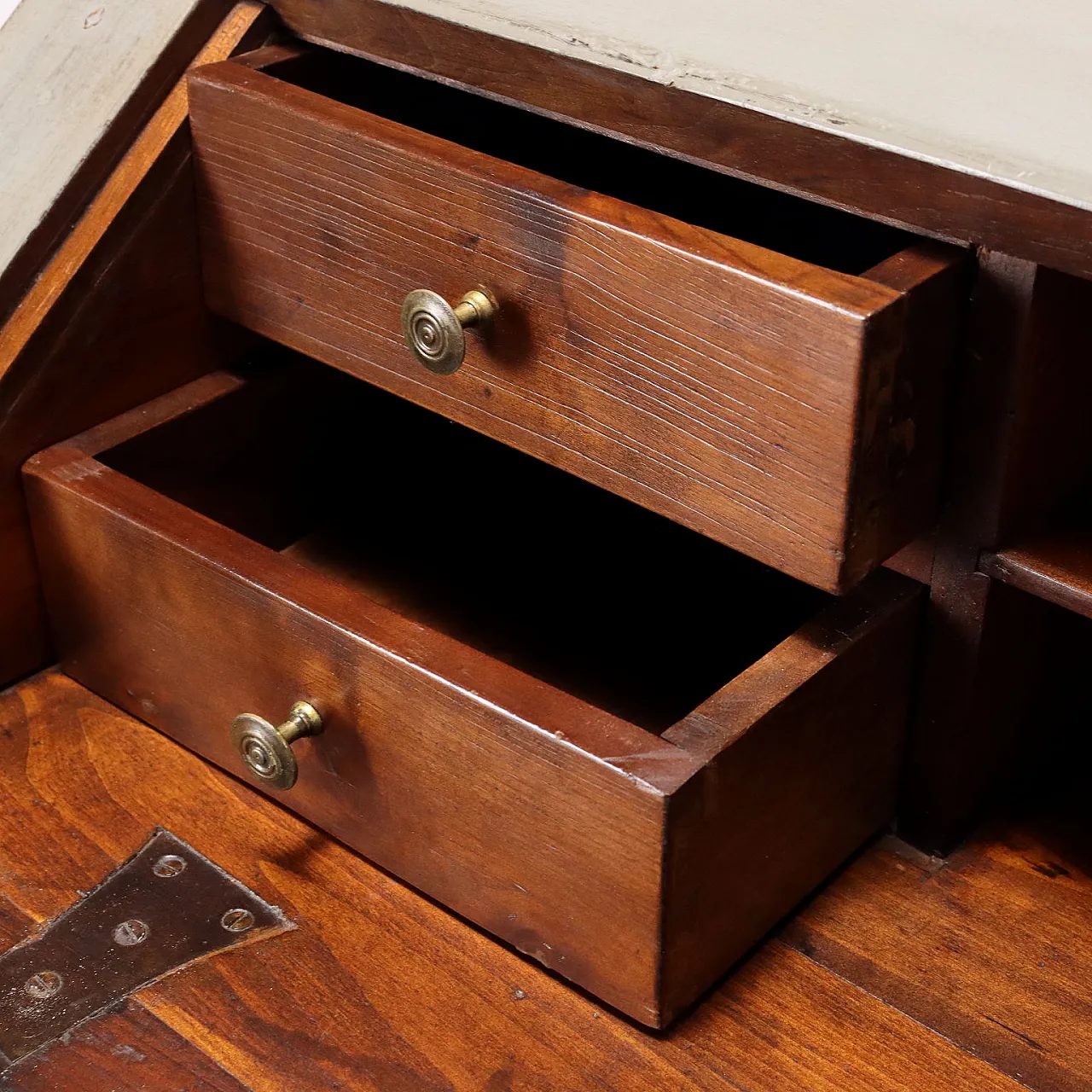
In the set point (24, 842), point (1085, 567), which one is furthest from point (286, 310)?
point (1085, 567)

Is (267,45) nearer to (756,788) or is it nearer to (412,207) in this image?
(412,207)

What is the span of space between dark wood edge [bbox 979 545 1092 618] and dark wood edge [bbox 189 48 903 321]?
15 centimetres

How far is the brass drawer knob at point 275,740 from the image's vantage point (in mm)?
769

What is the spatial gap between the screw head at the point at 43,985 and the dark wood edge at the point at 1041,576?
1.53 ft

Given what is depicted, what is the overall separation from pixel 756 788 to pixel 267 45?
1.61ft

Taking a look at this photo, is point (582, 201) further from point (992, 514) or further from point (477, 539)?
point (477, 539)

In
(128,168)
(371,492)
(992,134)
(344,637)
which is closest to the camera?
(992,134)

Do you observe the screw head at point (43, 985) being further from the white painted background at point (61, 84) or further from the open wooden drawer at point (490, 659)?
the white painted background at point (61, 84)

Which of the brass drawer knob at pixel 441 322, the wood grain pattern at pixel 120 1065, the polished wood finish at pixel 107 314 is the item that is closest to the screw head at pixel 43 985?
the wood grain pattern at pixel 120 1065

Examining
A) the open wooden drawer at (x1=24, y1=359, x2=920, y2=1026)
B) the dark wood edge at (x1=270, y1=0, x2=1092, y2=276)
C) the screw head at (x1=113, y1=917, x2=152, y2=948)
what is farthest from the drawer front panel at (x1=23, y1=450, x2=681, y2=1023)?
the dark wood edge at (x1=270, y1=0, x2=1092, y2=276)

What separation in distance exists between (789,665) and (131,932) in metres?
0.34

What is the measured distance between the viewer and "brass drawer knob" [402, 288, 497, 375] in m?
0.73

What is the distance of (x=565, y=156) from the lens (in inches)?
36.9

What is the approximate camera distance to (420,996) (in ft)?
2.45
